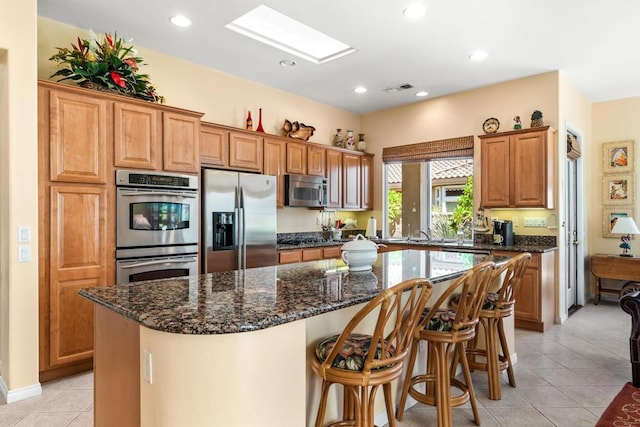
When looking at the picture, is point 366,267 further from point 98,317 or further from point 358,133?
point 358,133

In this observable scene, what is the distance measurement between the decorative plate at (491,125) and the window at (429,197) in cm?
51

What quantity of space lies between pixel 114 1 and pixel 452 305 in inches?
138

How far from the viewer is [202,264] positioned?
3.77m

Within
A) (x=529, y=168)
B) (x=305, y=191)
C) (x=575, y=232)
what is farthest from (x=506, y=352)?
(x=575, y=232)

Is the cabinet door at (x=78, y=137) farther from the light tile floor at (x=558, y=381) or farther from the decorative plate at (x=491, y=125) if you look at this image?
the decorative plate at (x=491, y=125)

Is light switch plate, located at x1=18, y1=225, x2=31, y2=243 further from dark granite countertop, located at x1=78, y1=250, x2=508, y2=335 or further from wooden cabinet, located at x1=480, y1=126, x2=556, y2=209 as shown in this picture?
wooden cabinet, located at x1=480, y1=126, x2=556, y2=209

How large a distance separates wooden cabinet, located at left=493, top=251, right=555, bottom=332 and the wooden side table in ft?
5.01

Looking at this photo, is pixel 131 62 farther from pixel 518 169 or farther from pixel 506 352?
pixel 518 169

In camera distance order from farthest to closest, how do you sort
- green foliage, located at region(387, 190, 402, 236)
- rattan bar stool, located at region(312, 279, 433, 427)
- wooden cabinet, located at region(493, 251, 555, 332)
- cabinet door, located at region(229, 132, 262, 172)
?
green foliage, located at region(387, 190, 402, 236), cabinet door, located at region(229, 132, 262, 172), wooden cabinet, located at region(493, 251, 555, 332), rattan bar stool, located at region(312, 279, 433, 427)

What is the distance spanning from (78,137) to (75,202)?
518mm

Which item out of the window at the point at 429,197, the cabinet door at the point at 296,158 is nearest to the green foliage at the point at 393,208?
the window at the point at 429,197

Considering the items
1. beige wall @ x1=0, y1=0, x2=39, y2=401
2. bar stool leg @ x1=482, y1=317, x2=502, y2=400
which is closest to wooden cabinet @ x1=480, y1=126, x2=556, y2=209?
bar stool leg @ x1=482, y1=317, x2=502, y2=400

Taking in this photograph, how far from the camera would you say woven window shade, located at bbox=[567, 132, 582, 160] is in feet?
15.8

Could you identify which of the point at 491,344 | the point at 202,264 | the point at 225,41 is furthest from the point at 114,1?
the point at 491,344
